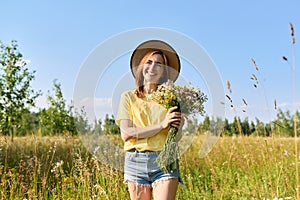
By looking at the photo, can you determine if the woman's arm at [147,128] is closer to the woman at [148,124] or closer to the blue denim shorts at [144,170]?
the woman at [148,124]

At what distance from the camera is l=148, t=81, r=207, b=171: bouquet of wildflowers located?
86.4 inches

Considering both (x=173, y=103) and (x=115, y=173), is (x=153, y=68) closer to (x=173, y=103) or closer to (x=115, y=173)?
(x=173, y=103)

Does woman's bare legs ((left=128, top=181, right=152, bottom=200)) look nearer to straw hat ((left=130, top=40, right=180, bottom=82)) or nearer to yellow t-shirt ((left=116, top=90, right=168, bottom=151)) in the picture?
yellow t-shirt ((left=116, top=90, right=168, bottom=151))

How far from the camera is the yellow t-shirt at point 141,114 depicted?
89.8 inches

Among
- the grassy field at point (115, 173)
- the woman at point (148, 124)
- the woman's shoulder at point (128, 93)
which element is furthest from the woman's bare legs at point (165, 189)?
the grassy field at point (115, 173)

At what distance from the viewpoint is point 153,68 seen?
238cm

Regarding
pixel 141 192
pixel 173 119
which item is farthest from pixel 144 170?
pixel 173 119

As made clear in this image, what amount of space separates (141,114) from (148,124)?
0.08 meters

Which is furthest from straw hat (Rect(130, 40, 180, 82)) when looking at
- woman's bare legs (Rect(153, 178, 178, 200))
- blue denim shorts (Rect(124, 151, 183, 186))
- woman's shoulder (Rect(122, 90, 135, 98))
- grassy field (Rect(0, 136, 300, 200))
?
grassy field (Rect(0, 136, 300, 200))

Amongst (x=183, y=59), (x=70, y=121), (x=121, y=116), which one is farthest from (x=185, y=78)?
(x=70, y=121)

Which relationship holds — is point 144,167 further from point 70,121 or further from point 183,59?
point 70,121

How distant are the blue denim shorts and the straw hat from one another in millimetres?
574

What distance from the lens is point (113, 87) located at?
106 inches

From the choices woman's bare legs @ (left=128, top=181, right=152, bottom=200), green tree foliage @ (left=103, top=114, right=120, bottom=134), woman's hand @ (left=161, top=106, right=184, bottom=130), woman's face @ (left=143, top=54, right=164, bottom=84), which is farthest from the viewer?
green tree foliage @ (left=103, top=114, right=120, bottom=134)
